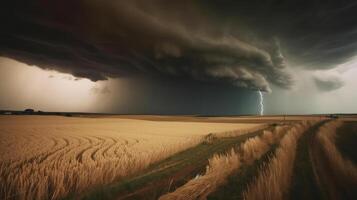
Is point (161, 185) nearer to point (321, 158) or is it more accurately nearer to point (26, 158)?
point (26, 158)

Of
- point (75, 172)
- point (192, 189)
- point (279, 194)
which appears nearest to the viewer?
point (279, 194)

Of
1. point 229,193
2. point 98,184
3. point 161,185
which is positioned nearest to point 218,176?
point 229,193

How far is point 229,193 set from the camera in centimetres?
528

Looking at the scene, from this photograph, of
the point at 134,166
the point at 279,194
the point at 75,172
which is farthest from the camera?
the point at 134,166

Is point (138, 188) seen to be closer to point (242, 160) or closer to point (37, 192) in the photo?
point (37, 192)

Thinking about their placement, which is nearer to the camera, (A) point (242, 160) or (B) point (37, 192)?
(B) point (37, 192)

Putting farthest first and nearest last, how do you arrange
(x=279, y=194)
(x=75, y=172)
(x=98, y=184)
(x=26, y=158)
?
(x=26, y=158)
(x=75, y=172)
(x=98, y=184)
(x=279, y=194)

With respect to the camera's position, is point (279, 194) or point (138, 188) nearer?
point (279, 194)

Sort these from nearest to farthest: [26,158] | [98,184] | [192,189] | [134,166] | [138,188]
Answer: [192,189] → [138,188] → [98,184] → [134,166] → [26,158]

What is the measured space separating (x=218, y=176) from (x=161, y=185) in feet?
6.17

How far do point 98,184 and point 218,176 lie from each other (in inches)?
149

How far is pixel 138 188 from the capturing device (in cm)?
573

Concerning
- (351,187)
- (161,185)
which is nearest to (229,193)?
(161,185)

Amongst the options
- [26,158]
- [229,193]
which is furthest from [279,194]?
[26,158]
